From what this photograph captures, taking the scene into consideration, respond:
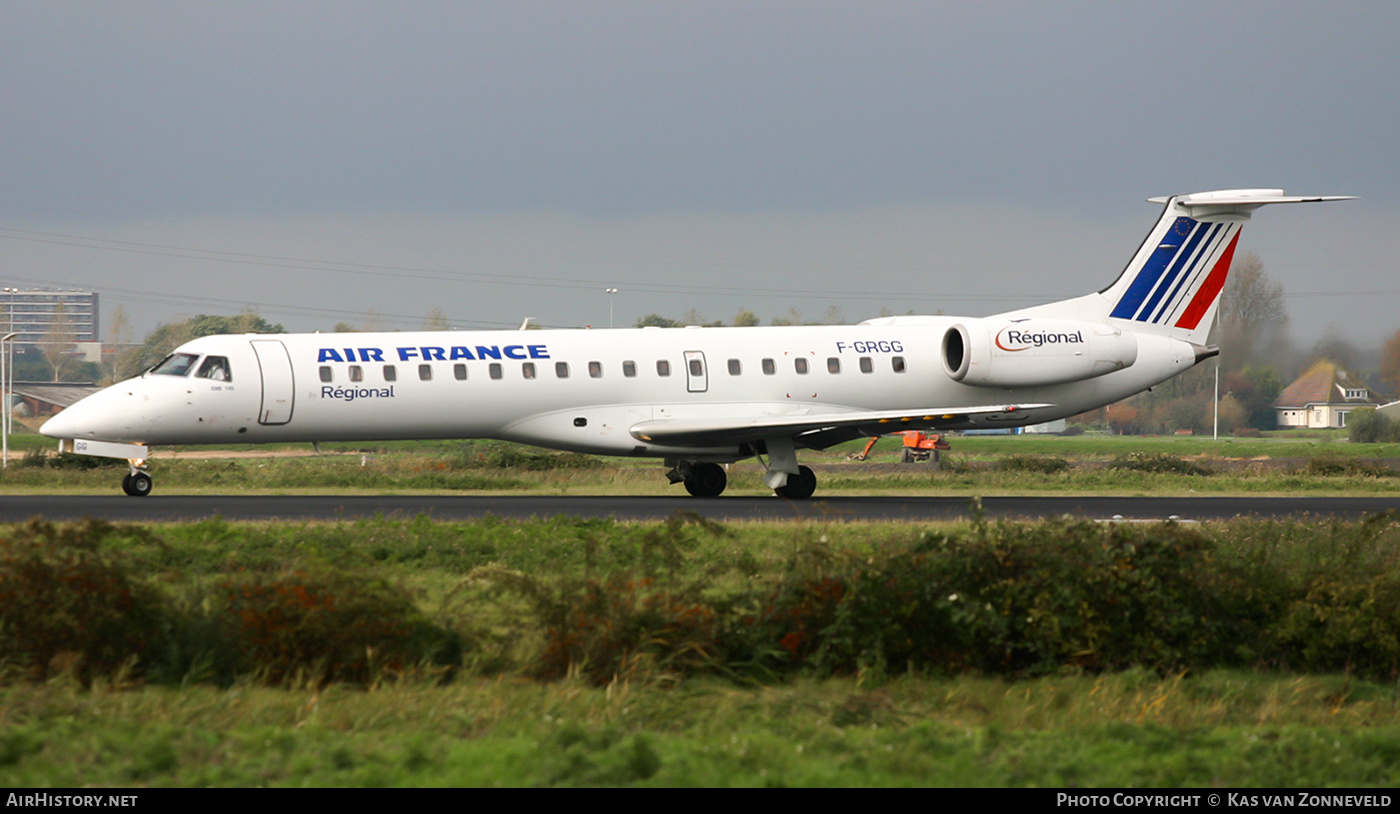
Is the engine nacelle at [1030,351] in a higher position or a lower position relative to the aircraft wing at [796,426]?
higher

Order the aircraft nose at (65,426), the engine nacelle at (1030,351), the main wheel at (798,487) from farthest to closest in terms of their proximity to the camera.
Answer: the engine nacelle at (1030,351) < the main wheel at (798,487) < the aircraft nose at (65,426)

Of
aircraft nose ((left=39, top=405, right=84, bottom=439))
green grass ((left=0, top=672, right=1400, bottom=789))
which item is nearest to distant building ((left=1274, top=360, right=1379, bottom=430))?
aircraft nose ((left=39, top=405, right=84, bottom=439))

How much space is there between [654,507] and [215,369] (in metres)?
8.24

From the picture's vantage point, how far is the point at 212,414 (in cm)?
2292

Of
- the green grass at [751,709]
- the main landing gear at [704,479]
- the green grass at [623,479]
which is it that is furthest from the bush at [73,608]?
the green grass at [623,479]

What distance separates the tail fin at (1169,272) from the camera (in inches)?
1098

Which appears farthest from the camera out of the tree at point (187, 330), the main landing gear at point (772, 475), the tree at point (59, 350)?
the tree at point (59, 350)

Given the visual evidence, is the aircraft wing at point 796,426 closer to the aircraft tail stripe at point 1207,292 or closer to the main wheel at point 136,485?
the aircraft tail stripe at point 1207,292

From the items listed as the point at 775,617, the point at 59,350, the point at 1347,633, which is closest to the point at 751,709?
the point at 775,617

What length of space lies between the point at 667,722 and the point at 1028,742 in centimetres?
226

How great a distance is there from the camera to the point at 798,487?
25203 millimetres

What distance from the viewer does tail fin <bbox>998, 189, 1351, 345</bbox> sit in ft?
91.5

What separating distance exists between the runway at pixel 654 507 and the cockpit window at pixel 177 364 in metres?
2.28

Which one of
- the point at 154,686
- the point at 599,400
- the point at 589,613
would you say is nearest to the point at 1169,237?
the point at 599,400
